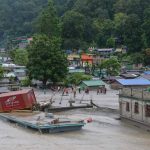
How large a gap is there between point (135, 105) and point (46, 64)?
3437cm

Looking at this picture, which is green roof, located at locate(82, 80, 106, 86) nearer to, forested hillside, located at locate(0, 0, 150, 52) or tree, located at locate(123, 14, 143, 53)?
forested hillside, located at locate(0, 0, 150, 52)

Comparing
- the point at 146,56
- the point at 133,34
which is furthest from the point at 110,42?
the point at 146,56

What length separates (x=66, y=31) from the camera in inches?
4439

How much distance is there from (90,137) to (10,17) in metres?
147

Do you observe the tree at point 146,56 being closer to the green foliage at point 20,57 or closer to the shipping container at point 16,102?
the green foliage at point 20,57

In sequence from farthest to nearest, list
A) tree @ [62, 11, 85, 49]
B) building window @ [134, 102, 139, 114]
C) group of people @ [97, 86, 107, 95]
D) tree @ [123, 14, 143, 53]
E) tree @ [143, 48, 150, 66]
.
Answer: tree @ [62, 11, 85, 49]
tree @ [123, 14, 143, 53]
tree @ [143, 48, 150, 66]
group of people @ [97, 86, 107, 95]
building window @ [134, 102, 139, 114]

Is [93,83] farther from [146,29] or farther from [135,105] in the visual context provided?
[146,29]

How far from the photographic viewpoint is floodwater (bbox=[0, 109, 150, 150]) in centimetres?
2786

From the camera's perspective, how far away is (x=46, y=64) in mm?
68312

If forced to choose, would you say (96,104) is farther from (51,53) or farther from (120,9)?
(120,9)

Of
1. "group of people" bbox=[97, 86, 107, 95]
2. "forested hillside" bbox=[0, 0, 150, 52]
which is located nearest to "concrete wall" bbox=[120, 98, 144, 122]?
"group of people" bbox=[97, 86, 107, 95]

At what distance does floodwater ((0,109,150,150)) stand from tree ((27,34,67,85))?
31.8 m

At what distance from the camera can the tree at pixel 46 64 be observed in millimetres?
68125

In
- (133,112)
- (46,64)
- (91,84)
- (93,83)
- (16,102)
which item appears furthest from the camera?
(93,83)
